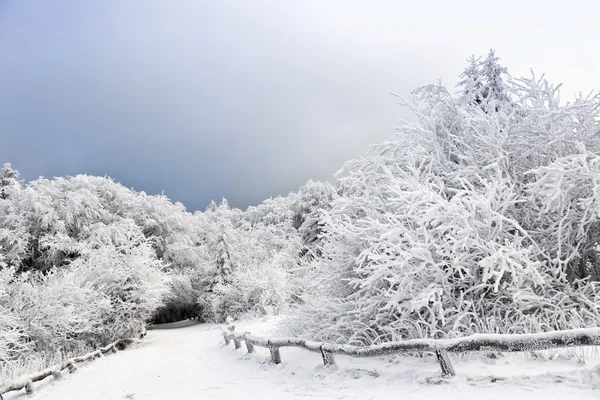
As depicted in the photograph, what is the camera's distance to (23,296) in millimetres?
15781

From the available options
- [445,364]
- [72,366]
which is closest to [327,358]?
[445,364]

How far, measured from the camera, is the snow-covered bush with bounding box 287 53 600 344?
652 cm

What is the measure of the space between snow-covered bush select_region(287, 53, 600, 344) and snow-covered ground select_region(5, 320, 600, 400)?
777 millimetres

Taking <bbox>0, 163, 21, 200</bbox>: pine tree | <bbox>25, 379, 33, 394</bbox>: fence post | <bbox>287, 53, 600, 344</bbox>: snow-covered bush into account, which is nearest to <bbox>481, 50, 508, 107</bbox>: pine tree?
<bbox>287, 53, 600, 344</bbox>: snow-covered bush

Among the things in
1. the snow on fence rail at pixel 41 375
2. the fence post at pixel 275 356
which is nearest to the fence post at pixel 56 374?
the snow on fence rail at pixel 41 375

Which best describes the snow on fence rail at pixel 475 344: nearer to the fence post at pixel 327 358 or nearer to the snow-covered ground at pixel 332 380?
the fence post at pixel 327 358

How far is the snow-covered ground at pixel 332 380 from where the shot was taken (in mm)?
4801

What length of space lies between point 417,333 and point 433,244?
1.67m

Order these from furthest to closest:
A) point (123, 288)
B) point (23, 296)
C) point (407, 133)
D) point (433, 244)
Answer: point (123, 288), point (23, 296), point (407, 133), point (433, 244)

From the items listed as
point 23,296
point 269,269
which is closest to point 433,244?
point 23,296

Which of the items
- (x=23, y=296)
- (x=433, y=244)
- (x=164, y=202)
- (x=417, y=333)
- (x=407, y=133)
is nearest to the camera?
(x=433, y=244)

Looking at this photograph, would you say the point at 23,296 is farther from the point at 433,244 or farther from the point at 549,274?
the point at 549,274

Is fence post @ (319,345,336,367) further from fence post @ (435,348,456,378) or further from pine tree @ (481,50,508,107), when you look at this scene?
pine tree @ (481,50,508,107)

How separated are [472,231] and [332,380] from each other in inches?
127
